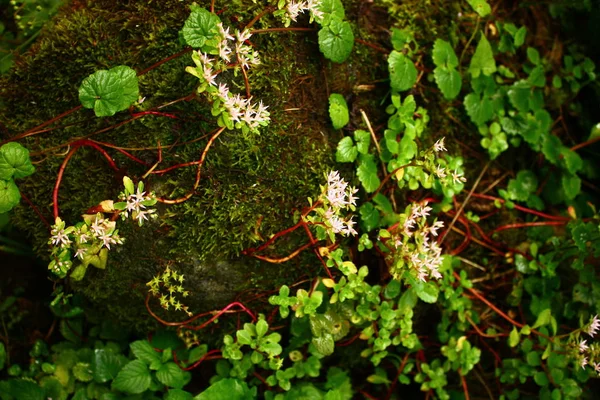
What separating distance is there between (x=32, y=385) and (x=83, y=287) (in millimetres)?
516

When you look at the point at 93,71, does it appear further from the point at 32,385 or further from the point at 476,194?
the point at 476,194

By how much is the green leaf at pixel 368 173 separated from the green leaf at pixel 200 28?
2.92 ft

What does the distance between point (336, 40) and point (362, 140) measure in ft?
1.55

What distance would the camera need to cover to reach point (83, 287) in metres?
2.40

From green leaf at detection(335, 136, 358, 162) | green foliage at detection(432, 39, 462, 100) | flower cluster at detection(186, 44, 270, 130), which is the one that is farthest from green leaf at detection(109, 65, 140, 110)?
green foliage at detection(432, 39, 462, 100)

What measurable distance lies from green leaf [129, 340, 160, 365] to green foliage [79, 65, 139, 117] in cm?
108

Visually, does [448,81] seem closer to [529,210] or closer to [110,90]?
[529,210]

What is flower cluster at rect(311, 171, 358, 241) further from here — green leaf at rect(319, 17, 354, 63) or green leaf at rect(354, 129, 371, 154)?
green leaf at rect(319, 17, 354, 63)

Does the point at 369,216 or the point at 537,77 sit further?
the point at 537,77

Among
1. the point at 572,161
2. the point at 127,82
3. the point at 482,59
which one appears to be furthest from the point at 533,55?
the point at 127,82

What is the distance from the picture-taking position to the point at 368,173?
7.89 feet

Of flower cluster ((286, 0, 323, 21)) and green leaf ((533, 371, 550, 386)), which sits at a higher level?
flower cluster ((286, 0, 323, 21))

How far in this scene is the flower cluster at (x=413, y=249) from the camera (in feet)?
7.13

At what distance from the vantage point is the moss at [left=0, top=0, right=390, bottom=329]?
2.19 meters
